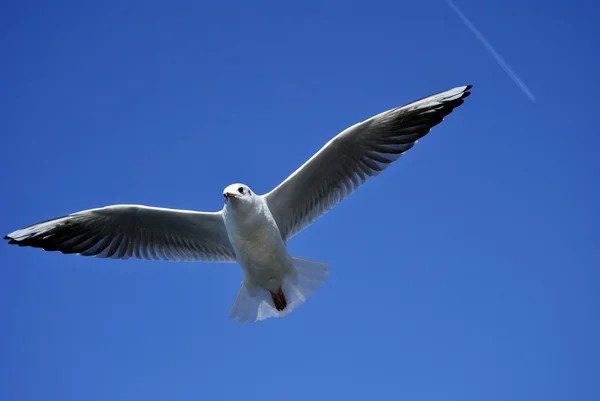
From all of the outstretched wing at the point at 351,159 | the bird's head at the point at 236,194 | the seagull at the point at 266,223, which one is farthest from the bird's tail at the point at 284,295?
the bird's head at the point at 236,194

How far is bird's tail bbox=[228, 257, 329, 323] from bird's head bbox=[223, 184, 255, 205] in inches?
32.6

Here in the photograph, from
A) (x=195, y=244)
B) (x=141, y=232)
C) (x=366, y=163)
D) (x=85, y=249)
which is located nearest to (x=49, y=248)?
(x=85, y=249)

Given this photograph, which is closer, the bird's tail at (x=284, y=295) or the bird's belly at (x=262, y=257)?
the bird's belly at (x=262, y=257)

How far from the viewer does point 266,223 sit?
22.5 feet

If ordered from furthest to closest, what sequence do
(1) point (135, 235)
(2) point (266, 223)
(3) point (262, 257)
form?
1. (1) point (135, 235)
2. (3) point (262, 257)
3. (2) point (266, 223)

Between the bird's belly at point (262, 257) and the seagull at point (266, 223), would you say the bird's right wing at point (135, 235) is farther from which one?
the bird's belly at point (262, 257)

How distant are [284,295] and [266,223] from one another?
798mm

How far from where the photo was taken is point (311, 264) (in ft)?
23.4

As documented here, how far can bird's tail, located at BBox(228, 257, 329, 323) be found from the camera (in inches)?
281

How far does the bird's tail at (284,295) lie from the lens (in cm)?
714

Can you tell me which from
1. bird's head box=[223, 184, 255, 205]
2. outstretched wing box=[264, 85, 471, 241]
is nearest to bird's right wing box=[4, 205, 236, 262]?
bird's head box=[223, 184, 255, 205]

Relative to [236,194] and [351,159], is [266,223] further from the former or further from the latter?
[351,159]

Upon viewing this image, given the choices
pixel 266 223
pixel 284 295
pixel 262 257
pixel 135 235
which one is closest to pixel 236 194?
pixel 266 223

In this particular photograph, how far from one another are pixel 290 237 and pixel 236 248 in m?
0.76
